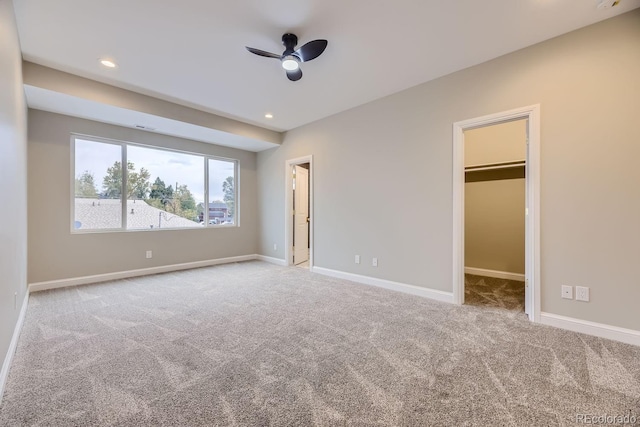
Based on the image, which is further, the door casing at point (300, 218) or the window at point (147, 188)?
the door casing at point (300, 218)

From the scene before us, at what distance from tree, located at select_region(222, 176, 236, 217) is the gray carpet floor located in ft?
9.98

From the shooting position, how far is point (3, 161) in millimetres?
1864

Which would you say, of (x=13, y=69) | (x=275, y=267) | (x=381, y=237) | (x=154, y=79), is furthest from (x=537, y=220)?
(x=13, y=69)

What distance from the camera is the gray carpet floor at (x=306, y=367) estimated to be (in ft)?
4.94

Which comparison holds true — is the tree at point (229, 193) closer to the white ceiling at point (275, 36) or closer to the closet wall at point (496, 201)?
the white ceiling at point (275, 36)

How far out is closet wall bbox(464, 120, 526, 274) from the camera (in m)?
4.29

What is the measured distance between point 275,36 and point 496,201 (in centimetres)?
439

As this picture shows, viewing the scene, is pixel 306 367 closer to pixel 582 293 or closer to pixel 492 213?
pixel 582 293

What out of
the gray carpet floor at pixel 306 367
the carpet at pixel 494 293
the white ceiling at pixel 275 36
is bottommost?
the gray carpet floor at pixel 306 367

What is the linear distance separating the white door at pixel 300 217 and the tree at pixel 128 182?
2.80 metres

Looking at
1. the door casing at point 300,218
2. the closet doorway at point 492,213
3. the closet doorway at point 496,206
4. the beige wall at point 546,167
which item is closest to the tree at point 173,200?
the door casing at point 300,218

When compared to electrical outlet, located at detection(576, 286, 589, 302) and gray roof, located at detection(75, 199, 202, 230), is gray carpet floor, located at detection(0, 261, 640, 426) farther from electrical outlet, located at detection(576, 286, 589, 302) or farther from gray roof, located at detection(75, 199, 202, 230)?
gray roof, located at detection(75, 199, 202, 230)

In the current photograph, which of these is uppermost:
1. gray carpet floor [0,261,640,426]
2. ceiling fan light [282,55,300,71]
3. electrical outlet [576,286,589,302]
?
ceiling fan light [282,55,300,71]

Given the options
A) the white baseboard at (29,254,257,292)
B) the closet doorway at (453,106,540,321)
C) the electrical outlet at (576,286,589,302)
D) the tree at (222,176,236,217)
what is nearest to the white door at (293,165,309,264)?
the white baseboard at (29,254,257,292)
